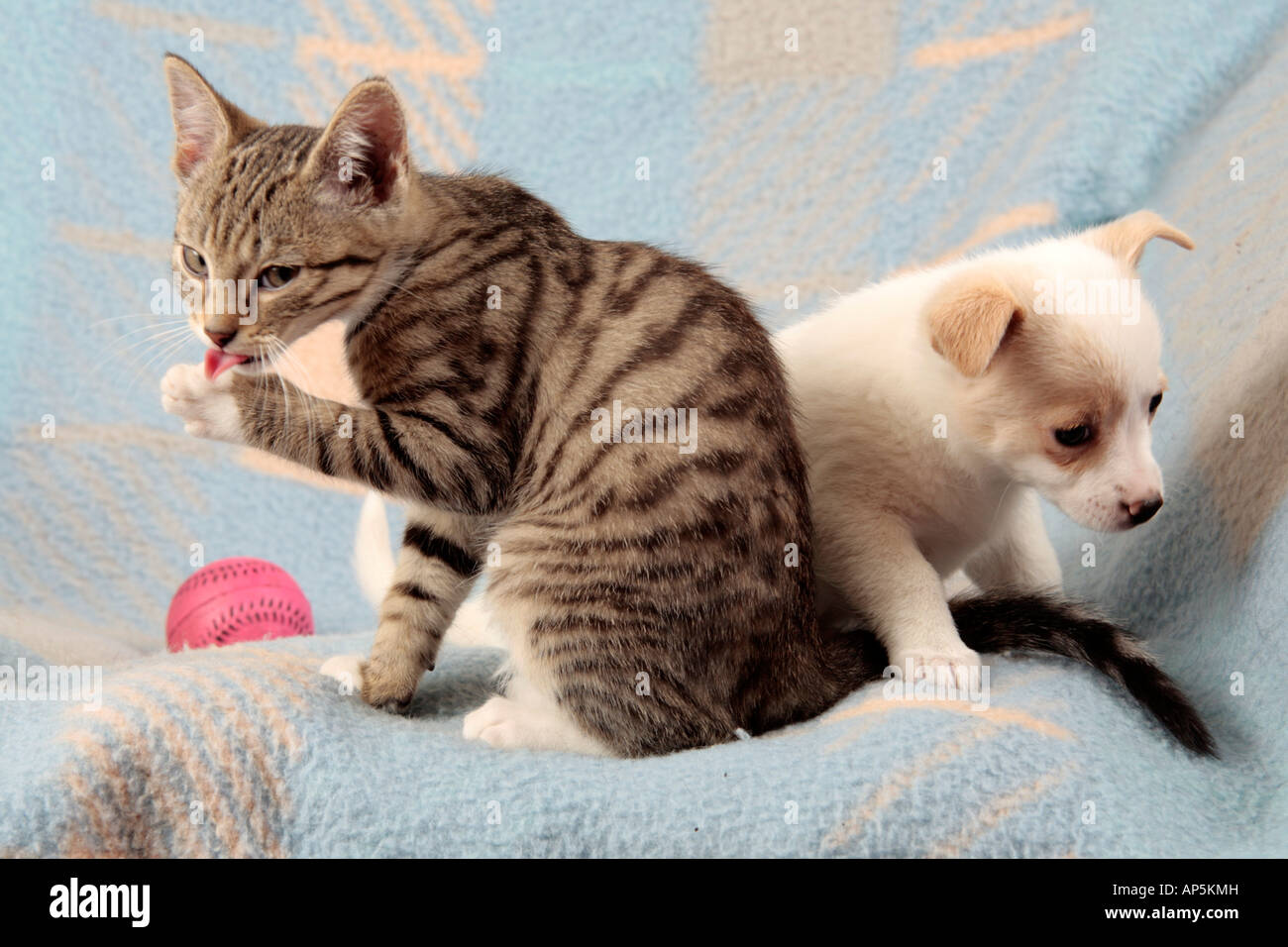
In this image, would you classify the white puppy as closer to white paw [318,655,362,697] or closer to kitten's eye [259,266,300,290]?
white paw [318,655,362,697]

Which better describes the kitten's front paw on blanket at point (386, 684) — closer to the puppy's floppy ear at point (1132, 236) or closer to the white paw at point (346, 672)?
the white paw at point (346, 672)

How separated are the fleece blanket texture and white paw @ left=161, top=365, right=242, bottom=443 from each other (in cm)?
15

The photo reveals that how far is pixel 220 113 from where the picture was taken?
188cm

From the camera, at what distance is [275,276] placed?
177 cm

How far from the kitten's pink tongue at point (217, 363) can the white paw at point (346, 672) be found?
473 millimetres

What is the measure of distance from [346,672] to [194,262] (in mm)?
639

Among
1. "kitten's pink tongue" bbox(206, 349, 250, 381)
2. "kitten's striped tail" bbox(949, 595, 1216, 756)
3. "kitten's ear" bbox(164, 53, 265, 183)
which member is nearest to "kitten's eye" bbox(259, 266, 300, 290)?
"kitten's pink tongue" bbox(206, 349, 250, 381)

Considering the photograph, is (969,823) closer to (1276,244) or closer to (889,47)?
(1276,244)

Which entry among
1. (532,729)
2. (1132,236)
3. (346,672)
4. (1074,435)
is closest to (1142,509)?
(1074,435)

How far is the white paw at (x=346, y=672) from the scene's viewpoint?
1.91m

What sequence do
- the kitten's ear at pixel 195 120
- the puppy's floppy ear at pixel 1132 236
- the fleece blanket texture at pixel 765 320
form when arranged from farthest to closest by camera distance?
the puppy's floppy ear at pixel 1132 236 → the kitten's ear at pixel 195 120 → the fleece blanket texture at pixel 765 320

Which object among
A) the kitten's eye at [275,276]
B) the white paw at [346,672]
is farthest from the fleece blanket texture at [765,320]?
the kitten's eye at [275,276]

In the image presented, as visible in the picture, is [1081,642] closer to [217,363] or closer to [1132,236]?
[1132,236]
